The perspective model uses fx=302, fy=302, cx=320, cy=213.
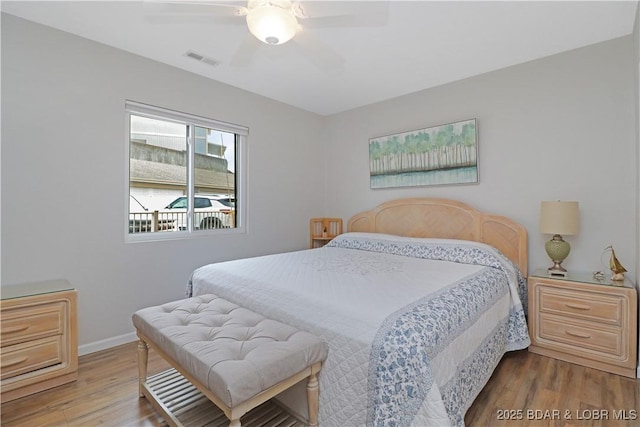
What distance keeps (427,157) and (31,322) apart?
139 inches

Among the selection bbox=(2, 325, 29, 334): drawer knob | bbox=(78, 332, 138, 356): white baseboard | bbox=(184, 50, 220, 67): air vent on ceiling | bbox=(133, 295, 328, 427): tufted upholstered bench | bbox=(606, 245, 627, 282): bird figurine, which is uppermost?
bbox=(184, 50, 220, 67): air vent on ceiling

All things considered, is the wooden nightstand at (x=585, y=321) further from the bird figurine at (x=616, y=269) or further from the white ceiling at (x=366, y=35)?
the white ceiling at (x=366, y=35)

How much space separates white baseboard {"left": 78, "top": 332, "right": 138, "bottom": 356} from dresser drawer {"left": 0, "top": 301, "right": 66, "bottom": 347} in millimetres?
516

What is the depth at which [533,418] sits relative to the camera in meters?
1.61

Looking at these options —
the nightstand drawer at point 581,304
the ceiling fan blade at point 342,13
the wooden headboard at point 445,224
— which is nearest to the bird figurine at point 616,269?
the nightstand drawer at point 581,304

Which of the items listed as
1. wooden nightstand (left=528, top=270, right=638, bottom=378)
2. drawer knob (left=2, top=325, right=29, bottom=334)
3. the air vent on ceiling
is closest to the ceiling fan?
the air vent on ceiling

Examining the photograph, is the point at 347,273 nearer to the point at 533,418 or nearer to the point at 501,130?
the point at 533,418

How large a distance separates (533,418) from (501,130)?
7.70 ft

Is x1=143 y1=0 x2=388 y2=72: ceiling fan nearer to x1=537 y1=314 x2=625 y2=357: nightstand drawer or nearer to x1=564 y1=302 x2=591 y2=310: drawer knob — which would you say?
x1=564 y1=302 x2=591 y2=310: drawer knob

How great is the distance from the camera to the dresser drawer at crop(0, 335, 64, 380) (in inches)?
70.3

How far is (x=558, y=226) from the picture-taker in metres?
2.29

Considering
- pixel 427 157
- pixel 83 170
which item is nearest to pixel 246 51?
pixel 83 170

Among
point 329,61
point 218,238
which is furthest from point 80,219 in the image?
point 329,61

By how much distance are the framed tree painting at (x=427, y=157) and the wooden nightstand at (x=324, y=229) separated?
77 centimetres
